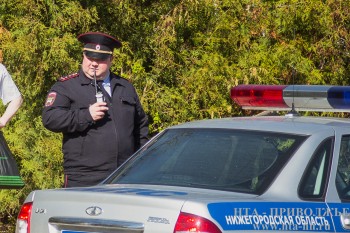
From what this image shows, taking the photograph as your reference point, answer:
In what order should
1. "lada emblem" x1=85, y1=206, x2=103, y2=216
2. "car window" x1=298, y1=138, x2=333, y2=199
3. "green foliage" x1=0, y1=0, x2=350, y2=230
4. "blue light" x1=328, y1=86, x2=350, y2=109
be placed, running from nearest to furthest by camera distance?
"lada emblem" x1=85, y1=206, x2=103, y2=216 < "car window" x1=298, y1=138, x2=333, y2=199 < "blue light" x1=328, y1=86, x2=350, y2=109 < "green foliage" x1=0, y1=0, x2=350, y2=230

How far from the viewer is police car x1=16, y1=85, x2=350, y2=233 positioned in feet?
16.4

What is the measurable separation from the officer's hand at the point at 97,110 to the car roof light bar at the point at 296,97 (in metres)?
0.85

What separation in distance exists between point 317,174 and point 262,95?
3.99ft

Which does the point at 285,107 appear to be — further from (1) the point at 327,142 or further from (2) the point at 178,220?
(2) the point at 178,220

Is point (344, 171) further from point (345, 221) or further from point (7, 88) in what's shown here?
point (7, 88)

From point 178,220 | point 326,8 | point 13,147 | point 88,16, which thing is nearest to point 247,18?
point 326,8

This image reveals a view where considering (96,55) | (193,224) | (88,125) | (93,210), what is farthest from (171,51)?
(193,224)

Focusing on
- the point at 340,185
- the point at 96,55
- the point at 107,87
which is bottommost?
the point at 340,185

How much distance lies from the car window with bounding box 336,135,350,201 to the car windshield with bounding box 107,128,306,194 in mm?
267

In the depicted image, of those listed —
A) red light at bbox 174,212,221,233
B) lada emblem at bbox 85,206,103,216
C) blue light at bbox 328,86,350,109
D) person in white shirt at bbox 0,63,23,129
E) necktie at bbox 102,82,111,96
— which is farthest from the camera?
person in white shirt at bbox 0,63,23,129

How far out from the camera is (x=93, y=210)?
16.9 feet

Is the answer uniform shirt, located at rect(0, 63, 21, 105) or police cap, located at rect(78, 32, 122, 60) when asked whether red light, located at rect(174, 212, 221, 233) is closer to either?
police cap, located at rect(78, 32, 122, 60)

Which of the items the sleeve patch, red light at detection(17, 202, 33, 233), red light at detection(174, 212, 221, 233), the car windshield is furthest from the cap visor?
red light at detection(174, 212, 221, 233)

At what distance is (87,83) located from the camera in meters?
7.19
